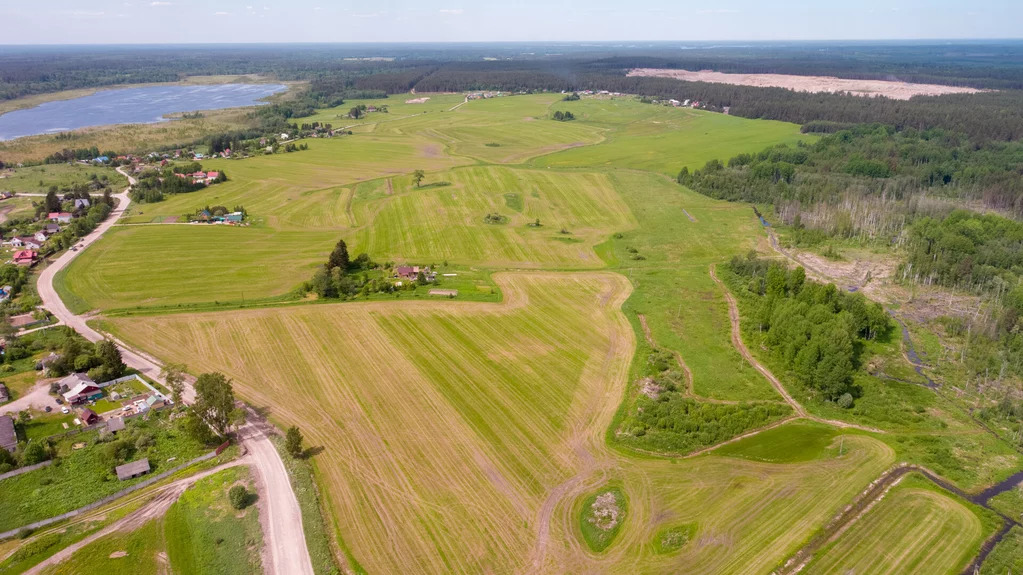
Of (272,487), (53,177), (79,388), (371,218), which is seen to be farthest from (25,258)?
(272,487)

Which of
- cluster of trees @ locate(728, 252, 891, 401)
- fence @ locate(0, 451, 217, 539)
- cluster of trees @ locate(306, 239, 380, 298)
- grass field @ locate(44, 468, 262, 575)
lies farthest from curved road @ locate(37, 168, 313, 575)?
cluster of trees @ locate(728, 252, 891, 401)

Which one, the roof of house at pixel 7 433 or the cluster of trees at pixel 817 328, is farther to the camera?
the cluster of trees at pixel 817 328

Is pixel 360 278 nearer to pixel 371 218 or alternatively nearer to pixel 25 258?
pixel 371 218

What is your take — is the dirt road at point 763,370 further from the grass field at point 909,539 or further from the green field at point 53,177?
the green field at point 53,177

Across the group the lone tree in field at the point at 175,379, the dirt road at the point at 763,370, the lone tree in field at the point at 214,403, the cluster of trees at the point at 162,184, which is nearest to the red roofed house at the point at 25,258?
the cluster of trees at the point at 162,184

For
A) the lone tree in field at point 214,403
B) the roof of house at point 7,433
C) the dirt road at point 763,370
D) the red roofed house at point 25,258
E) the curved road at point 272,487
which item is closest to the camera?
the curved road at point 272,487

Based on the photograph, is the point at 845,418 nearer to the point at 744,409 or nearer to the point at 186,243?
the point at 744,409

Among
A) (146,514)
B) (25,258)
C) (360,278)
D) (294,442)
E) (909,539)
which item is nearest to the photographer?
(909,539)
